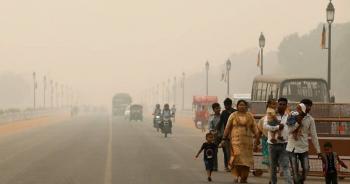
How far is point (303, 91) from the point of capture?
31.2m

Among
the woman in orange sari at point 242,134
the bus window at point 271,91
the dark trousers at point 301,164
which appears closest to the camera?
the dark trousers at point 301,164

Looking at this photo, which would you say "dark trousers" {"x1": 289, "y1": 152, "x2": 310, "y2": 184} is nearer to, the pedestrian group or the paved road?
the pedestrian group

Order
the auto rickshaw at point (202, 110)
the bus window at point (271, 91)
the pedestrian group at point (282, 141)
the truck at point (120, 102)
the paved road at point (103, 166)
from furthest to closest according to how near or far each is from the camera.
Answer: the truck at point (120, 102), the auto rickshaw at point (202, 110), the bus window at point (271, 91), the paved road at point (103, 166), the pedestrian group at point (282, 141)

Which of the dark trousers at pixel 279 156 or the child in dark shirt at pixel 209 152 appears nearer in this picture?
the dark trousers at pixel 279 156

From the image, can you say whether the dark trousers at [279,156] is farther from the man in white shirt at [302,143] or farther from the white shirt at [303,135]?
the white shirt at [303,135]

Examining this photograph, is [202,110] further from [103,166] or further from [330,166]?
[330,166]

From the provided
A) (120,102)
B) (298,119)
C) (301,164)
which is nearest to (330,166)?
(301,164)

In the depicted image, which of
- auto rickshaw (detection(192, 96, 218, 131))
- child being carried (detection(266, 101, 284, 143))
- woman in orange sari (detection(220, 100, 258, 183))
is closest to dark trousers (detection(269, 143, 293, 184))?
child being carried (detection(266, 101, 284, 143))

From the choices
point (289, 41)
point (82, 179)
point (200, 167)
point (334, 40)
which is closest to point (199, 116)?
point (200, 167)

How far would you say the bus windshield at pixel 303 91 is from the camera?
3108cm

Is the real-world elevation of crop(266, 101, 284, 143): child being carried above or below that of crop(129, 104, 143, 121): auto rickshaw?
above

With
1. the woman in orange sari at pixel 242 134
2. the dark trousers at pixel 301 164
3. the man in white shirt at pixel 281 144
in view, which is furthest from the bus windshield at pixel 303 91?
the dark trousers at pixel 301 164

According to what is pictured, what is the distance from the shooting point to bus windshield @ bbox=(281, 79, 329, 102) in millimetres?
31078

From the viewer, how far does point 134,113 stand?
88.0 m
